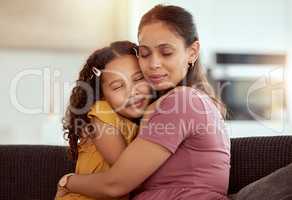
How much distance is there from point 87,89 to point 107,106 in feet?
0.37

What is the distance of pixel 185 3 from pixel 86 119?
275 centimetres

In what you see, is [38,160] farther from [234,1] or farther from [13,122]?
[234,1]

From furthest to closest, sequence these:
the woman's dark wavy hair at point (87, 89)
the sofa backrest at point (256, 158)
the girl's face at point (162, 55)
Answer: the sofa backrest at point (256, 158)
the woman's dark wavy hair at point (87, 89)
the girl's face at point (162, 55)

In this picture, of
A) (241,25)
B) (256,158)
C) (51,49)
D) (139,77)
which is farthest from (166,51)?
(241,25)

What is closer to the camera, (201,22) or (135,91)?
(135,91)

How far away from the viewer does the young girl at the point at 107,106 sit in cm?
139

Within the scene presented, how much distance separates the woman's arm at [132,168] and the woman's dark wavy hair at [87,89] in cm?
23

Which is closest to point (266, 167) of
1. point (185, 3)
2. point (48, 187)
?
point (48, 187)

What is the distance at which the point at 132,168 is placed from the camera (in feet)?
4.10

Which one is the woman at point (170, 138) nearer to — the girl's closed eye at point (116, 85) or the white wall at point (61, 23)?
the girl's closed eye at point (116, 85)

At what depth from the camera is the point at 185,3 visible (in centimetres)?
403

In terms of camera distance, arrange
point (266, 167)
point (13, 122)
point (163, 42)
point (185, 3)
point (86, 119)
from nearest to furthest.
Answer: point (163, 42)
point (86, 119)
point (266, 167)
point (13, 122)
point (185, 3)

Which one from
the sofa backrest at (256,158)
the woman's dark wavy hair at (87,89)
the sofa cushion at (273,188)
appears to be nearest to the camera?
the sofa cushion at (273,188)

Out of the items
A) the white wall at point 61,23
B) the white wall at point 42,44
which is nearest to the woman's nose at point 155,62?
the white wall at point 42,44
